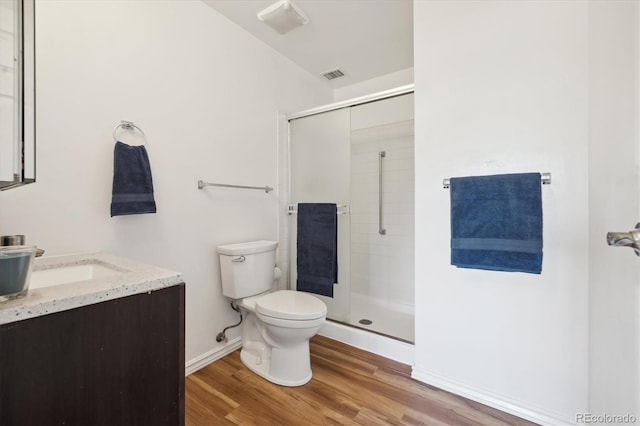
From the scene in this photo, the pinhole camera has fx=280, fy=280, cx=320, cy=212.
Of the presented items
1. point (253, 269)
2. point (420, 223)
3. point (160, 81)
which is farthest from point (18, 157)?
point (420, 223)

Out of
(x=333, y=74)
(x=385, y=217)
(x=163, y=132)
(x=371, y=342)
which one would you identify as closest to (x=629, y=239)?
(x=371, y=342)

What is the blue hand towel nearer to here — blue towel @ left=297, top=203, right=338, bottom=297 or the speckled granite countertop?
the speckled granite countertop

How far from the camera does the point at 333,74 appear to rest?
2.78 m

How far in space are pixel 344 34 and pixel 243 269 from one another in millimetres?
1896

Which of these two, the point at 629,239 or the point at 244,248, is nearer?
the point at 629,239

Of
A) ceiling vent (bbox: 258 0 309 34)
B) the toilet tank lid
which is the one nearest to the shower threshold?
the toilet tank lid

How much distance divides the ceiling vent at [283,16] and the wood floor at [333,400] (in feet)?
7.57

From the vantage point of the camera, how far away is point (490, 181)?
1.41 meters

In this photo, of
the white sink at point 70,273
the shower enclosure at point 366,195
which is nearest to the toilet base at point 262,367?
the shower enclosure at point 366,195

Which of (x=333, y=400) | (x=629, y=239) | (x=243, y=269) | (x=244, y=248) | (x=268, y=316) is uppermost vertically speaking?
(x=629, y=239)

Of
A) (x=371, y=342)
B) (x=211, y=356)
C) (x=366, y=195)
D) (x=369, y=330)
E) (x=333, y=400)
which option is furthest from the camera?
Answer: (x=366, y=195)

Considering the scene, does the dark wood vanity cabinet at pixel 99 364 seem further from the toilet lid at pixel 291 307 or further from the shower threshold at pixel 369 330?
the shower threshold at pixel 369 330

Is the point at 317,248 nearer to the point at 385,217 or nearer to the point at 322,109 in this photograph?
the point at 385,217

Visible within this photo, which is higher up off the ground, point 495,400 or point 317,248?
point 317,248
